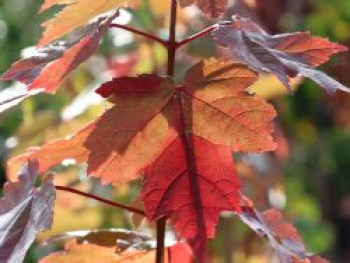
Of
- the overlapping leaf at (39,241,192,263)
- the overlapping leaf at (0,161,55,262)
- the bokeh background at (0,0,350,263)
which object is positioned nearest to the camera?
the overlapping leaf at (0,161,55,262)

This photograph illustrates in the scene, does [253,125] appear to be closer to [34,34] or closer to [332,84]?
[332,84]

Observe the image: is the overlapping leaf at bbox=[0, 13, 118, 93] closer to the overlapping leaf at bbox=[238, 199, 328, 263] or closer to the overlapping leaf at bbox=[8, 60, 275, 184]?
the overlapping leaf at bbox=[8, 60, 275, 184]

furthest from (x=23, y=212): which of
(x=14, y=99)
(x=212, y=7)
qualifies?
(x=212, y=7)

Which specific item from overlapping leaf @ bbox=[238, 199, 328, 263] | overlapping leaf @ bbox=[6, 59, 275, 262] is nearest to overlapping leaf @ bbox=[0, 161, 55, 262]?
overlapping leaf @ bbox=[6, 59, 275, 262]

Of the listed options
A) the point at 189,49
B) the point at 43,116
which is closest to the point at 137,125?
the point at 43,116

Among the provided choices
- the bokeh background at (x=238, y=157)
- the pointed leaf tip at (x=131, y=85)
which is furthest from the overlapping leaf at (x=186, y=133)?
the bokeh background at (x=238, y=157)

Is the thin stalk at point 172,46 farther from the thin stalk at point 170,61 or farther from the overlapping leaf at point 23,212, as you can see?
the overlapping leaf at point 23,212
